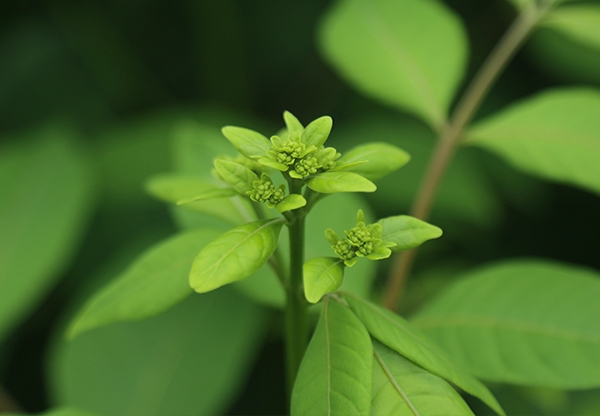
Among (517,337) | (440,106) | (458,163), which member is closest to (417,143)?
(458,163)

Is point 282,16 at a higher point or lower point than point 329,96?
higher

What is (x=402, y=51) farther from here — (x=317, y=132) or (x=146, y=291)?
(x=146, y=291)

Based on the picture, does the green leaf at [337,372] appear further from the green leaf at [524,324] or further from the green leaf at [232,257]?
the green leaf at [524,324]

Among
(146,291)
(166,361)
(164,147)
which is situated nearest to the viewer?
(146,291)

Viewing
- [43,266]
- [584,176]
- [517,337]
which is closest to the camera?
[517,337]

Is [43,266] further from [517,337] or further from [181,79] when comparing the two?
[181,79]

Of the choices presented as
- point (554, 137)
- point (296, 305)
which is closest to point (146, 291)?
point (296, 305)

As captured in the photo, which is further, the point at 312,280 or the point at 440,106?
the point at 440,106
